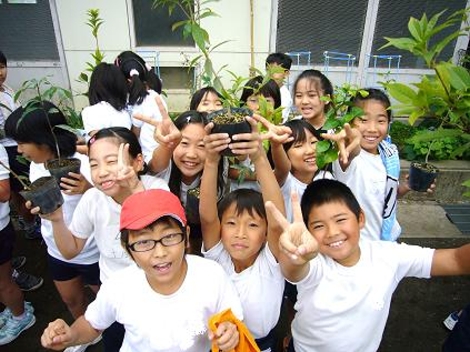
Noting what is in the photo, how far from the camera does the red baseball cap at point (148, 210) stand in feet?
4.76

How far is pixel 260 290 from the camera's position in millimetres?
1738

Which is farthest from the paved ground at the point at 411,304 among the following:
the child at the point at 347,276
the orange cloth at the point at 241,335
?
the orange cloth at the point at 241,335

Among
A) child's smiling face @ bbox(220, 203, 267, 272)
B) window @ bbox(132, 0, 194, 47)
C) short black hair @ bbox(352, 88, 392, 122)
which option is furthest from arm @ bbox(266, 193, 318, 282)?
window @ bbox(132, 0, 194, 47)

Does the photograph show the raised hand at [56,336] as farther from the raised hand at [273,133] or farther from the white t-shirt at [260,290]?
the raised hand at [273,133]

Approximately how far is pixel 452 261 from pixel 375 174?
85 cm

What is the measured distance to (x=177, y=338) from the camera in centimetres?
153

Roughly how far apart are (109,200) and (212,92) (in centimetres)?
131

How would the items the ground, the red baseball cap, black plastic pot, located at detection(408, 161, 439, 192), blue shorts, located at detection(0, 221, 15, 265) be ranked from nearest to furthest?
the red baseball cap
black plastic pot, located at detection(408, 161, 439, 192)
blue shorts, located at detection(0, 221, 15, 265)
the ground

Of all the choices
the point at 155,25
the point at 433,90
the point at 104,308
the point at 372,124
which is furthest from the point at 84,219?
the point at 155,25

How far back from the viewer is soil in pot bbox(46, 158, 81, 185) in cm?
197

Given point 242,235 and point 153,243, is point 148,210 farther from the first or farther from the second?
point 242,235

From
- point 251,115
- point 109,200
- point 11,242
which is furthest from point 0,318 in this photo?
point 251,115

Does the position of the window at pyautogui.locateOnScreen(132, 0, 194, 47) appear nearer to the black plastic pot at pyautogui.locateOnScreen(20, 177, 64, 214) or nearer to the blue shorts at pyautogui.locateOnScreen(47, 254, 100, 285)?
the blue shorts at pyautogui.locateOnScreen(47, 254, 100, 285)

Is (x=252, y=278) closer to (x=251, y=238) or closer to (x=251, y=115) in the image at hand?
(x=251, y=238)
